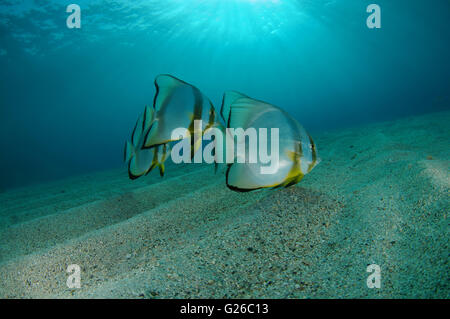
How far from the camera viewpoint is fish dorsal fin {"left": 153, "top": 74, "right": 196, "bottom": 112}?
4.72 feet

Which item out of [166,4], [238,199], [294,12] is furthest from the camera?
[294,12]

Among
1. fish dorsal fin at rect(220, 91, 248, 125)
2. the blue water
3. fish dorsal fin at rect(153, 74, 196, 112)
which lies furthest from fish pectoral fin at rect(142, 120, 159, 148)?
the blue water

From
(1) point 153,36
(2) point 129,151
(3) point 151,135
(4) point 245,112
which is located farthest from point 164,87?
(1) point 153,36

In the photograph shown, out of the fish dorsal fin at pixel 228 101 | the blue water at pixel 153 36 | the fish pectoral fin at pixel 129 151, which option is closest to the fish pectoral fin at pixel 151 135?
the fish dorsal fin at pixel 228 101

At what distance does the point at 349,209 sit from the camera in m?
2.03

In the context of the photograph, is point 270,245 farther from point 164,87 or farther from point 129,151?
point 129,151

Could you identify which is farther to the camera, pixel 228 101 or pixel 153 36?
pixel 153 36

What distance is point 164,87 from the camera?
4.81ft

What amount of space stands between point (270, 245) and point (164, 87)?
4.05 ft

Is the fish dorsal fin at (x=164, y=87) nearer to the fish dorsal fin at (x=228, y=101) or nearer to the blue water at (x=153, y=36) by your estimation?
the fish dorsal fin at (x=228, y=101)

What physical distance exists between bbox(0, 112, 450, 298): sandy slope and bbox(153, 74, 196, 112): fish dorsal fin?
1.02 metres
